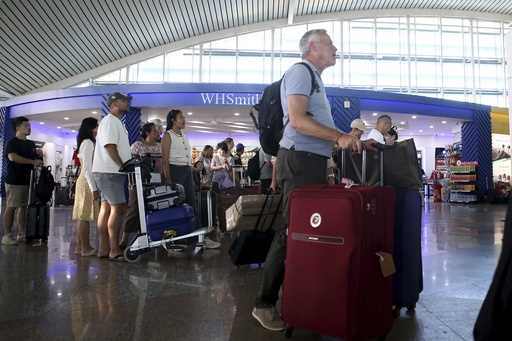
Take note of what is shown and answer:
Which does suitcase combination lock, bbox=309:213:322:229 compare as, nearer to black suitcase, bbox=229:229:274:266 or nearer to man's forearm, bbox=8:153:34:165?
black suitcase, bbox=229:229:274:266

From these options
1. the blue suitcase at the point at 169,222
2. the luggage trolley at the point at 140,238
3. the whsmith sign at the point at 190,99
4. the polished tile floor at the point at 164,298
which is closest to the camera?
the polished tile floor at the point at 164,298

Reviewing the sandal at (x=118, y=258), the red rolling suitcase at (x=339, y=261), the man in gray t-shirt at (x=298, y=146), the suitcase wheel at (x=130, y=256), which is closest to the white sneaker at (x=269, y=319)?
the man in gray t-shirt at (x=298, y=146)

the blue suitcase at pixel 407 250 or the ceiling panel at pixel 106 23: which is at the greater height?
the ceiling panel at pixel 106 23

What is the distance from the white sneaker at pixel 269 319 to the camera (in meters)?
1.83

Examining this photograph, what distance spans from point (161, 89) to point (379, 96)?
729 cm

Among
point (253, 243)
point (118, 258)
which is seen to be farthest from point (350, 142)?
point (118, 258)

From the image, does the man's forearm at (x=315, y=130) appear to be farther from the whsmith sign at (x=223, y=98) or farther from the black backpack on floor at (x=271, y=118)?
the whsmith sign at (x=223, y=98)

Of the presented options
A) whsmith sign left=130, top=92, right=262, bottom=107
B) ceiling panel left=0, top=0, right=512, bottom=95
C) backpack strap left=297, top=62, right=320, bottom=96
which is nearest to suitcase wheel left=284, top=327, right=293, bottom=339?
backpack strap left=297, top=62, right=320, bottom=96

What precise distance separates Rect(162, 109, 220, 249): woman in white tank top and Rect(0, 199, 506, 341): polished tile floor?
0.79m

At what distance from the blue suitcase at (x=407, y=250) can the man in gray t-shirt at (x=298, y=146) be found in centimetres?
45

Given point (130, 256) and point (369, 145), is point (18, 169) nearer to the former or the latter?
point (130, 256)

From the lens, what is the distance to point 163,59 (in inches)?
752

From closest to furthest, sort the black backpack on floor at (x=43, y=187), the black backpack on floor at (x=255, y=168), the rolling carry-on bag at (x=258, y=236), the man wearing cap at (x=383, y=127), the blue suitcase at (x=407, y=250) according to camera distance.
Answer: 1. the blue suitcase at (x=407, y=250)
2. the rolling carry-on bag at (x=258, y=236)
3. the man wearing cap at (x=383, y=127)
4. the black backpack on floor at (x=255, y=168)
5. the black backpack on floor at (x=43, y=187)

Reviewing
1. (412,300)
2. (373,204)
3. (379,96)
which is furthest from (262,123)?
(379,96)
